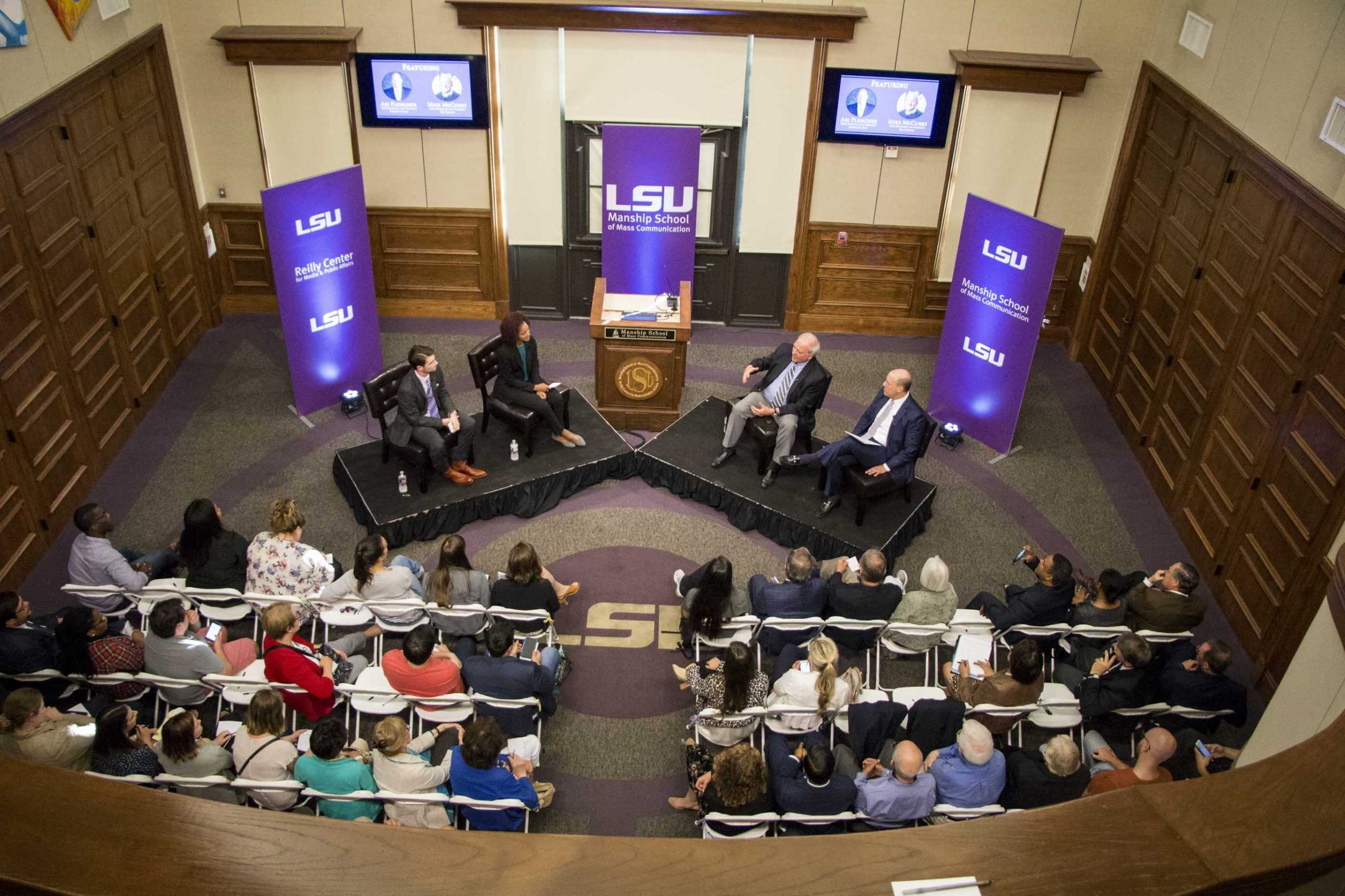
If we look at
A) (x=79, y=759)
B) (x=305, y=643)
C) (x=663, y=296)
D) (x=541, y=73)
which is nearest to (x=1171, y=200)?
(x=663, y=296)

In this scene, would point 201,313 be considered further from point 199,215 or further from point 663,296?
point 663,296

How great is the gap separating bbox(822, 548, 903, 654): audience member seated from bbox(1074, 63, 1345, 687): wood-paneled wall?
2.58 m

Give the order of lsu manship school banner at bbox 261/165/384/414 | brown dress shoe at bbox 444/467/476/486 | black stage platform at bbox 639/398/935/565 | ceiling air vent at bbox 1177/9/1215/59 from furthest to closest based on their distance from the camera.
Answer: lsu manship school banner at bbox 261/165/384/414
ceiling air vent at bbox 1177/9/1215/59
brown dress shoe at bbox 444/467/476/486
black stage platform at bbox 639/398/935/565

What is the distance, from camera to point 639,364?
8.83 metres

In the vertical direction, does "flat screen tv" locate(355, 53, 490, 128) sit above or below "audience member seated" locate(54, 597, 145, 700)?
above

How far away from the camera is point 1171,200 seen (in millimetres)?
8836

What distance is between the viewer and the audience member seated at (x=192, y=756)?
481 cm

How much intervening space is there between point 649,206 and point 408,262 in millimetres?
2936

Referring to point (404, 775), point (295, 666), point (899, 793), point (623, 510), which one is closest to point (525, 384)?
point (623, 510)

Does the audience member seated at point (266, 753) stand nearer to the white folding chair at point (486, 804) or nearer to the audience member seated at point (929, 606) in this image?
the white folding chair at point (486, 804)

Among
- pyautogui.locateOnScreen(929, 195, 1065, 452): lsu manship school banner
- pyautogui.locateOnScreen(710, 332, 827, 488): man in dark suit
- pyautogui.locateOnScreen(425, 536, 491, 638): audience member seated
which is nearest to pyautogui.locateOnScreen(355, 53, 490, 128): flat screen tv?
pyautogui.locateOnScreen(710, 332, 827, 488): man in dark suit

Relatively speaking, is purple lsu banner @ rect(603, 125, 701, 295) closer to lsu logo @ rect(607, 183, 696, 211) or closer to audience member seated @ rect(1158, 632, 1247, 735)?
lsu logo @ rect(607, 183, 696, 211)

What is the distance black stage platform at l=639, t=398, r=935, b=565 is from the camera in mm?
7742

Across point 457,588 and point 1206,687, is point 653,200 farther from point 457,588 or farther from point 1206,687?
point 1206,687
